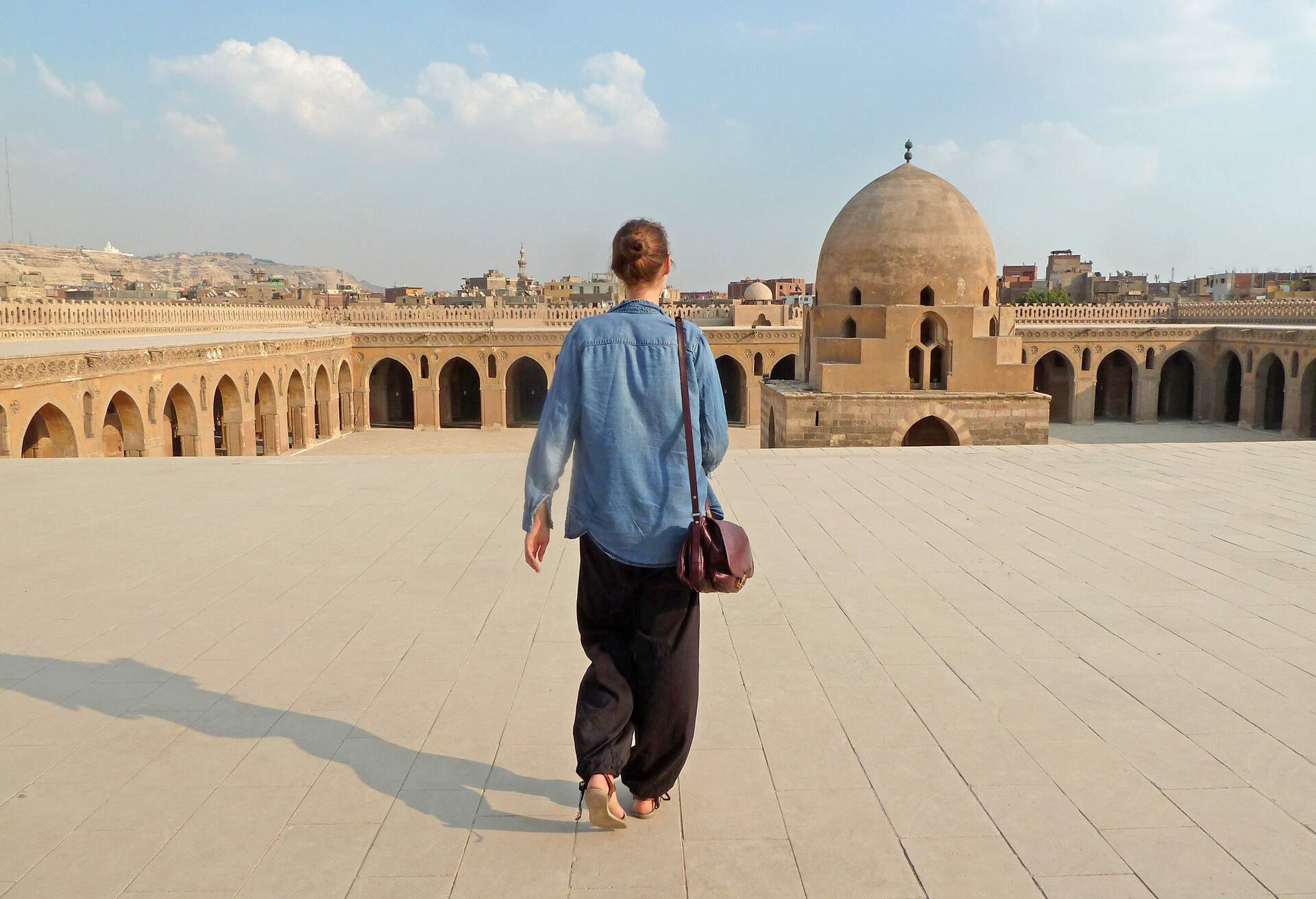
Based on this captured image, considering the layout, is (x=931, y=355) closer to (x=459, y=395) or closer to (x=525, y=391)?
(x=525, y=391)

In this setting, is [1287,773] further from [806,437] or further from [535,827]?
[806,437]

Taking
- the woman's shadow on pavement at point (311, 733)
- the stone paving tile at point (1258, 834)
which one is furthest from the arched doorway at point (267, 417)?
the stone paving tile at point (1258, 834)

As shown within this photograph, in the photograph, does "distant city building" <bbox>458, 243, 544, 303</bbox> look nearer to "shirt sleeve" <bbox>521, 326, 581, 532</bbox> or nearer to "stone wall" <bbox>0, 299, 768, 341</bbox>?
"stone wall" <bbox>0, 299, 768, 341</bbox>

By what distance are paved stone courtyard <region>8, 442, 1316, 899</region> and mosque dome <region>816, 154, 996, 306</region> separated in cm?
831

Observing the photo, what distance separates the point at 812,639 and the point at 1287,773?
1.32m

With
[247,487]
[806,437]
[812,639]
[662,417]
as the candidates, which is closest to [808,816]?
[662,417]

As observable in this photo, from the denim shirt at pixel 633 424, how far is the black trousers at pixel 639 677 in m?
0.07

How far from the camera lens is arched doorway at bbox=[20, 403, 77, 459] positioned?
12.7 m

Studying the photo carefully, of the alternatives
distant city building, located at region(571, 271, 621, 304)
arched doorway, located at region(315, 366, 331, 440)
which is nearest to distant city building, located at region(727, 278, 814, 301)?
distant city building, located at region(571, 271, 621, 304)

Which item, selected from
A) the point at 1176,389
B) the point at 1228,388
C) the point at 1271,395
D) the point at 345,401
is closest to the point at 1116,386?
the point at 1176,389

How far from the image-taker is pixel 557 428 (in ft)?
6.86

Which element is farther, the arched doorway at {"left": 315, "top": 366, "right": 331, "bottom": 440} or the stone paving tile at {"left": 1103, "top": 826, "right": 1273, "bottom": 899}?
the arched doorway at {"left": 315, "top": 366, "right": 331, "bottom": 440}

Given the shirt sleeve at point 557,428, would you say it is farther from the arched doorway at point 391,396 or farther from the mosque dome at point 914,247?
the arched doorway at point 391,396

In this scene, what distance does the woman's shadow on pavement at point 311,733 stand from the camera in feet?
7.07
